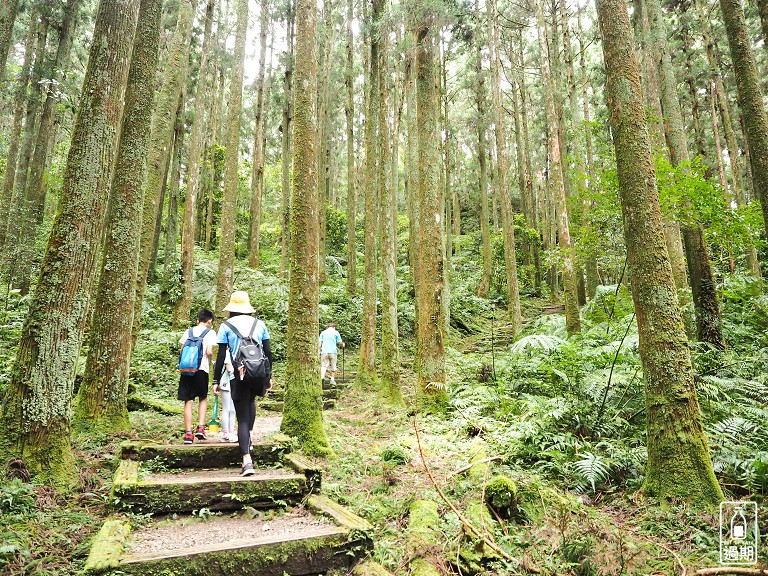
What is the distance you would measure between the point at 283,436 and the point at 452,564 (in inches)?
117

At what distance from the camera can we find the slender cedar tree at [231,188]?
11250mm

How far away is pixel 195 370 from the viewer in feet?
19.9

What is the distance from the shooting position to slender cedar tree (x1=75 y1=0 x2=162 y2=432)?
240 inches

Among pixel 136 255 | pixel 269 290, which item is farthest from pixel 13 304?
pixel 136 255

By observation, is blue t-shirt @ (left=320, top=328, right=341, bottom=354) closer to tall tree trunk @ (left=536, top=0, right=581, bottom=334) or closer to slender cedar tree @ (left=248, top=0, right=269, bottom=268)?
tall tree trunk @ (left=536, top=0, right=581, bottom=334)

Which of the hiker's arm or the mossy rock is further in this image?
the hiker's arm

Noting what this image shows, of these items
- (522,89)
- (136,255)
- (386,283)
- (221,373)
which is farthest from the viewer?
(522,89)

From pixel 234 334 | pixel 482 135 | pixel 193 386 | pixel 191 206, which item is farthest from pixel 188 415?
pixel 482 135

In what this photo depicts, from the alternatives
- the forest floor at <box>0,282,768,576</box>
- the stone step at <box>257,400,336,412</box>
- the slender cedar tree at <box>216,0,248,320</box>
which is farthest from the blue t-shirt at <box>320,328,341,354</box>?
the forest floor at <box>0,282,768,576</box>

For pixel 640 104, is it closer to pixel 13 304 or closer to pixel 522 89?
pixel 13 304

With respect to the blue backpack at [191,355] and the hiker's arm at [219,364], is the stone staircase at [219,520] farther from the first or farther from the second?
the blue backpack at [191,355]

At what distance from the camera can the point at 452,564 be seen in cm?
370

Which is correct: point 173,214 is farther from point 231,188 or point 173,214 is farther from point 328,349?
point 328,349

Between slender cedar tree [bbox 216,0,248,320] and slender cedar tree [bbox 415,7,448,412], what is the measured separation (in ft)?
17.3
